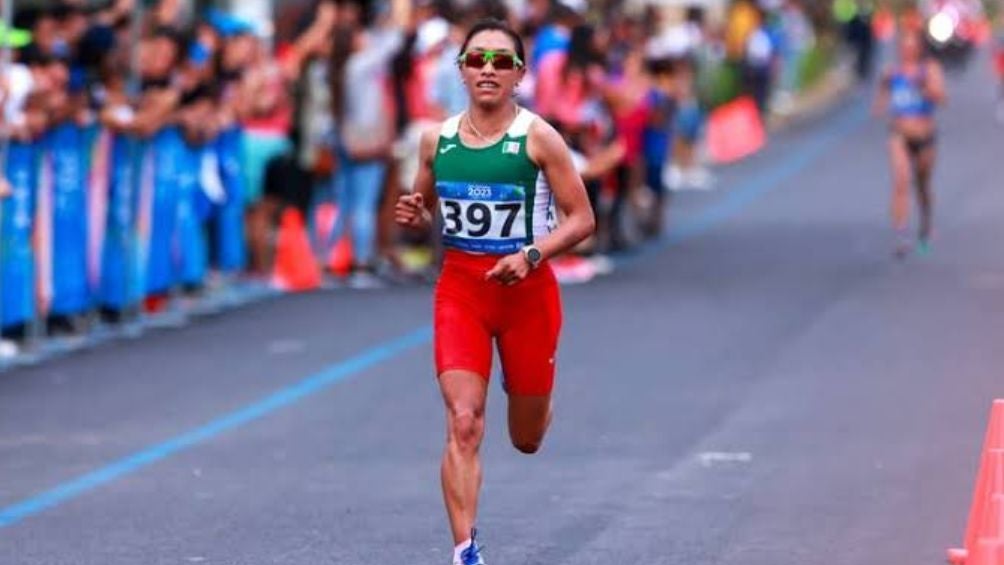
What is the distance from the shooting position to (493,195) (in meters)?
9.62

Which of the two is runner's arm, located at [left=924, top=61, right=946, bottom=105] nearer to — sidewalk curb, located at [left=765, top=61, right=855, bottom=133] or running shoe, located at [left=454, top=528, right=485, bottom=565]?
running shoe, located at [left=454, top=528, right=485, bottom=565]

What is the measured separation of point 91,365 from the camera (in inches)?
671

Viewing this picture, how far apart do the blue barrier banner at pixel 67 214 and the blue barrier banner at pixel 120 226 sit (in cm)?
44

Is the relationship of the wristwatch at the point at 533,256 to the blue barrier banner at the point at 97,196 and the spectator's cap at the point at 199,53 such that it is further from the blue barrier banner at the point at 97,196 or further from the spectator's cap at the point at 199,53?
the spectator's cap at the point at 199,53

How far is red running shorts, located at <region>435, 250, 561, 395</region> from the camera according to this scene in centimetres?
963

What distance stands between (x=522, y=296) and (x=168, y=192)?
1057 centimetres

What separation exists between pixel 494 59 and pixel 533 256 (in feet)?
2.30

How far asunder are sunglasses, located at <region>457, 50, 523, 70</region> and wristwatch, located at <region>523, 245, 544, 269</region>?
643mm

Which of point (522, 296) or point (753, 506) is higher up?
point (522, 296)

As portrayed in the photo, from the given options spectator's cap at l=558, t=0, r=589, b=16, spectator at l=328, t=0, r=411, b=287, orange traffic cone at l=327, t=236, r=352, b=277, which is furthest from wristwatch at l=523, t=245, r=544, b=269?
spectator's cap at l=558, t=0, r=589, b=16

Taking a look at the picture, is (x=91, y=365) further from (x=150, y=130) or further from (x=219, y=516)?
(x=219, y=516)

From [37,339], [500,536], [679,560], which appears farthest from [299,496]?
[37,339]

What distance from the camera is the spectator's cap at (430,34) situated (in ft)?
76.2

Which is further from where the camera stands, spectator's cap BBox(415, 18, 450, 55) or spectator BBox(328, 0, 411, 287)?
spectator's cap BBox(415, 18, 450, 55)
